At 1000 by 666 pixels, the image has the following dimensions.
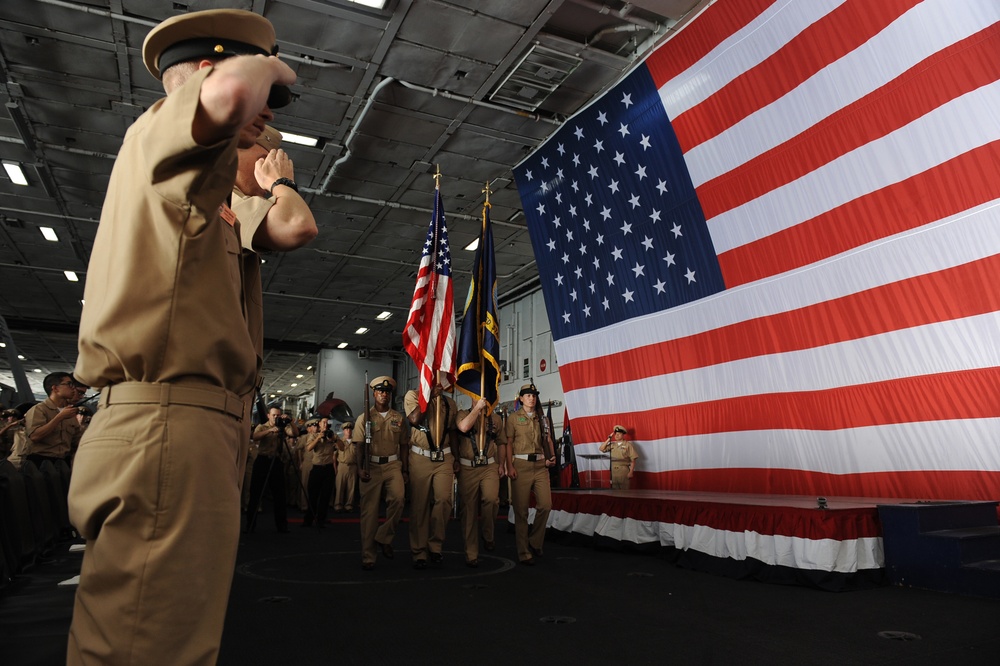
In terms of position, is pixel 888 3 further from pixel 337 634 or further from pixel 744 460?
pixel 337 634

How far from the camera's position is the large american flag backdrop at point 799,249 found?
4.29m

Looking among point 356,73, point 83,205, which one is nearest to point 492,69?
point 356,73

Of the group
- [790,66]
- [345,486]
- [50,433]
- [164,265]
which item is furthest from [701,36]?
[345,486]

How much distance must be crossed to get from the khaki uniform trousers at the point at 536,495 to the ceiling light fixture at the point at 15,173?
857 cm

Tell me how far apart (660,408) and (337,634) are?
4.46 meters

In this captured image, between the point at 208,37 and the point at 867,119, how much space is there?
16.3ft

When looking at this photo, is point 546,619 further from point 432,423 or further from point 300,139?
point 300,139

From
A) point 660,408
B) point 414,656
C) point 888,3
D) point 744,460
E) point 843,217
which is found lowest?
point 414,656

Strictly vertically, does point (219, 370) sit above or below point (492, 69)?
below

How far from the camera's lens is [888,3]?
4613 mm

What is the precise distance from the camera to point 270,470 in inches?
303

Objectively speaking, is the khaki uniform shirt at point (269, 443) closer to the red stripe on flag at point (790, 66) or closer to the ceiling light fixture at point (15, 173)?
the red stripe on flag at point (790, 66)

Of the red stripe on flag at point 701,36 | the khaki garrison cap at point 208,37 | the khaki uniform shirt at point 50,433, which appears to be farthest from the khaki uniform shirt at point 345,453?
the khaki garrison cap at point 208,37

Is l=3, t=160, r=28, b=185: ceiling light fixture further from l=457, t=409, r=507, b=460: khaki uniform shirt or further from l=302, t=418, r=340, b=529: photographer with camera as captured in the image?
l=457, t=409, r=507, b=460: khaki uniform shirt
